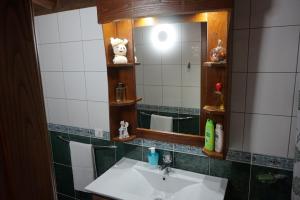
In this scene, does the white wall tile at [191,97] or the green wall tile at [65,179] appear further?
the green wall tile at [65,179]

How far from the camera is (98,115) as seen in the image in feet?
5.96

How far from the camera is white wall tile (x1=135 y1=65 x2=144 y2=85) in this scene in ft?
5.05

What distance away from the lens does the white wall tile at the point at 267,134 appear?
1.24 m

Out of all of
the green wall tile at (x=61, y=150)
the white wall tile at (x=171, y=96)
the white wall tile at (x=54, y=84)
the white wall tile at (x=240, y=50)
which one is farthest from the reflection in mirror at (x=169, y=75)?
Answer: the green wall tile at (x=61, y=150)

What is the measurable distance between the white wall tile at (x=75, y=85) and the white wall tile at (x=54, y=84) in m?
0.06

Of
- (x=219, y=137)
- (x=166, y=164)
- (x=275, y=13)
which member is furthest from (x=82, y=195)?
(x=275, y=13)

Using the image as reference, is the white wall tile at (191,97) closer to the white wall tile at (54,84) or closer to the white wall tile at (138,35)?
the white wall tile at (138,35)

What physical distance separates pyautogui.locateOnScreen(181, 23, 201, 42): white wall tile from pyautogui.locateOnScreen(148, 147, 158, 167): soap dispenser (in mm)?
786

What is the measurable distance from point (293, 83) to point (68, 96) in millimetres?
1656

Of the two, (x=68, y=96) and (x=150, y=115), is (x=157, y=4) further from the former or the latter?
(x=68, y=96)

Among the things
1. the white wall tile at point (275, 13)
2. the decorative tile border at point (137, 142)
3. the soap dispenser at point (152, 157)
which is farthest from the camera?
the decorative tile border at point (137, 142)

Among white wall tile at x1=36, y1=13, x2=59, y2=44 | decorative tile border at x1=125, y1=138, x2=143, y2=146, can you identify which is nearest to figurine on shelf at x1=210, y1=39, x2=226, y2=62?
decorative tile border at x1=125, y1=138, x2=143, y2=146

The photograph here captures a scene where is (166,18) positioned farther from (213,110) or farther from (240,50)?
(213,110)

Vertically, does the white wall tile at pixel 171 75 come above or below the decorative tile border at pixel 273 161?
above
